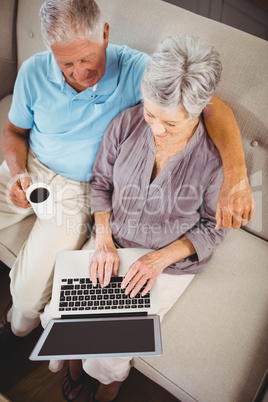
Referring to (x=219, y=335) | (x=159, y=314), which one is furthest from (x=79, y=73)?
(x=219, y=335)

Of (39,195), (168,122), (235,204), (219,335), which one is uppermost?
(168,122)

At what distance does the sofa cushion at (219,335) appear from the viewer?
1002 millimetres

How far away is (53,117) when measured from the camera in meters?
1.24

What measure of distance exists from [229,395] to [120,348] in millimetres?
395

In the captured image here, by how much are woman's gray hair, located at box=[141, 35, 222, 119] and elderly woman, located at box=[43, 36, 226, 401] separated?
0.05m

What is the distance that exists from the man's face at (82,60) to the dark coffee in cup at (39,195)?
16.4 inches

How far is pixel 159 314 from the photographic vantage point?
109 cm

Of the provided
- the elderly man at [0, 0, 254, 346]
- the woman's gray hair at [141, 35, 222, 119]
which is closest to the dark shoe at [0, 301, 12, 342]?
the elderly man at [0, 0, 254, 346]

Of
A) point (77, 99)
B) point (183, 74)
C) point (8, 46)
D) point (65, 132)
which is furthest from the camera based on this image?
point (8, 46)

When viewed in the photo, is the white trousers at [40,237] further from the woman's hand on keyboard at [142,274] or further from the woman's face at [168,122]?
the woman's face at [168,122]

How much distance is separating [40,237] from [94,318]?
16.0 inches

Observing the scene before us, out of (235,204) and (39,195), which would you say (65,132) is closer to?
(39,195)

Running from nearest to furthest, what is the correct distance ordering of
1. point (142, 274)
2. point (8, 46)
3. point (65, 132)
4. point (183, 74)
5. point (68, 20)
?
point (183, 74) < point (68, 20) < point (142, 274) < point (65, 132) < point (8, 46)

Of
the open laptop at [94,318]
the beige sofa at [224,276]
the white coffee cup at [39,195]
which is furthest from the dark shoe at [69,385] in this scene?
the white coffee cup at [39,195]
